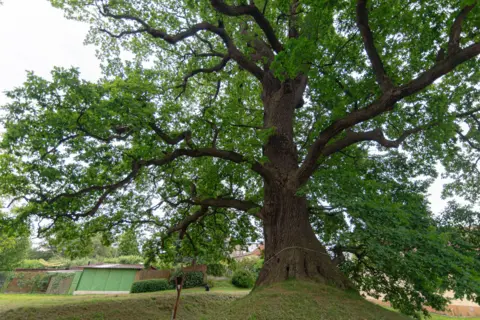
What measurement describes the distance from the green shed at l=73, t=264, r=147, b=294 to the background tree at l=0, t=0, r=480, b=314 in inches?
470

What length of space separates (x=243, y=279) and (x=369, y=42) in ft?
55.4

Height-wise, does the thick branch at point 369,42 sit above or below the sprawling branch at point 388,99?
above

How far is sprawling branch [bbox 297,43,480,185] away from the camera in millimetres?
4109

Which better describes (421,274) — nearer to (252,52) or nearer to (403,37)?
(403,37)

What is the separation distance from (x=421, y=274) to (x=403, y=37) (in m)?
5.47

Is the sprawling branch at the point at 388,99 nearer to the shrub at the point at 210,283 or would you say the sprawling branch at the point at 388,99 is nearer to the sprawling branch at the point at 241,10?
the sprawling branch at the point at 241,10

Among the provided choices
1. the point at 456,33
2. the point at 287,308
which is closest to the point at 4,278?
the point at 287,308

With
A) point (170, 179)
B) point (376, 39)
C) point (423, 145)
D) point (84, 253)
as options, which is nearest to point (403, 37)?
point (376, 39)

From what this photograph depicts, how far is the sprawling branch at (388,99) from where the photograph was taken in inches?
162

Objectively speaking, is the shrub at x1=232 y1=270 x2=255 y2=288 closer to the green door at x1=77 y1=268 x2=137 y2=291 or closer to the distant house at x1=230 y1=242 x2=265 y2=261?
the distant house at x1=230 y1=242 x2=265 y2=261

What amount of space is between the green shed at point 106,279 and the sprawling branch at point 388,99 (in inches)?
689

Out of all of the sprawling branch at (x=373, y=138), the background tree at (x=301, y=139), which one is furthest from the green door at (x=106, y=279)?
the sprawling branch at (x=373, y=138)

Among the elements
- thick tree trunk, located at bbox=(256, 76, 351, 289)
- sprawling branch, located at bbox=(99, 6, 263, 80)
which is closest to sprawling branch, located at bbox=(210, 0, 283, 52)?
sprawling branch, located at bbox=(99, 6, 263, 80)

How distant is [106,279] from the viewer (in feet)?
61.3
